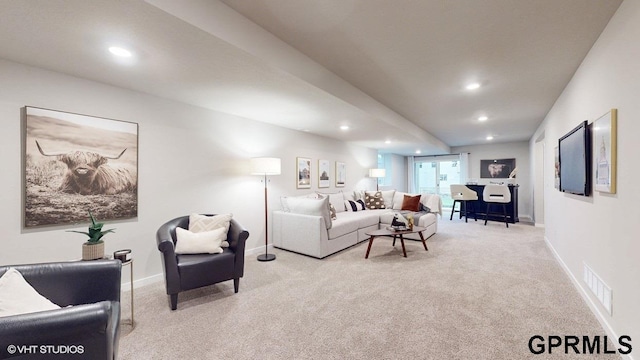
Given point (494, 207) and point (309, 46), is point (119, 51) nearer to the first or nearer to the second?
point (309, 46)

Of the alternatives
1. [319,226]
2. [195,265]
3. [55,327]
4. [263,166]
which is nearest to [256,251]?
[319,226]

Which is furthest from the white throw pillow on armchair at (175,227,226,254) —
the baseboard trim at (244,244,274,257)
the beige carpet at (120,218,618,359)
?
the baseboard trim at (244,244,274,257)

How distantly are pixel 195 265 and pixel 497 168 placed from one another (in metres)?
9.05

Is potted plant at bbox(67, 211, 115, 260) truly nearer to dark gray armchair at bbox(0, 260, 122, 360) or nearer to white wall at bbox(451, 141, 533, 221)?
dark gray armchair at bbox(0, 260, 122, 360)

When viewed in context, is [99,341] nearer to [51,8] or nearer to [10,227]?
[51,8]

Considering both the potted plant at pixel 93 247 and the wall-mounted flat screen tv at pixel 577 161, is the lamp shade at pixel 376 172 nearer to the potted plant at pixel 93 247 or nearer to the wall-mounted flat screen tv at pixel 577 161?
the wall-mounted flat screen tv at pixel 577 161

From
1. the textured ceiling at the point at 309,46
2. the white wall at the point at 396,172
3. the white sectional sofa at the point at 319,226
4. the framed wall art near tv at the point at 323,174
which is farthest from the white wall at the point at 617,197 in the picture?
the white wall at the point at 396,172

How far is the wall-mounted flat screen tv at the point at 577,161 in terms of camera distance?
91.0 inches

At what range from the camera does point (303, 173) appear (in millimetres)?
5270

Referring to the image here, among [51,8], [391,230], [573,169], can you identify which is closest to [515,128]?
[573,169]

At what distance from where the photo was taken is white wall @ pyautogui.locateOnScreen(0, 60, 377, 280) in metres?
2.23

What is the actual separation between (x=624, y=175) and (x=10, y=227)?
4.67 meters

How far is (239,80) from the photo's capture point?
8.54 ft

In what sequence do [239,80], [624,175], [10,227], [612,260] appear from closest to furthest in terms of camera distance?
[624,175], [612,260], [10,227], [239,80]
